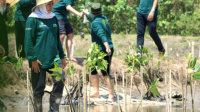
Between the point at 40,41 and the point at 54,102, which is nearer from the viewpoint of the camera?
the point at 40,41

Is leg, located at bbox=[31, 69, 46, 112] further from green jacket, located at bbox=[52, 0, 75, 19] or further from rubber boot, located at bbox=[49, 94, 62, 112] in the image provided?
green jacket, located at bbox=[52, 0, 75, 19]

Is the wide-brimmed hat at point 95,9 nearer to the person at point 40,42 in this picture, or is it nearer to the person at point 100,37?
the person at point 100,37

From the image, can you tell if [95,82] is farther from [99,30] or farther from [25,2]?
[25,2]

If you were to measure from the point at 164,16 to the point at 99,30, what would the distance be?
2046 cm

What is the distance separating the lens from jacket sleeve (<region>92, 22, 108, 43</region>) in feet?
20.1

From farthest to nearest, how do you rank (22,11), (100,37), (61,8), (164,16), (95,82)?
(164,16)
(61,8)
(22,11)
(95,82)
(100,37)

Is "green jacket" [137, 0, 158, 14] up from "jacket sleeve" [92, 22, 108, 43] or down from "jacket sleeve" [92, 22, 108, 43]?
up

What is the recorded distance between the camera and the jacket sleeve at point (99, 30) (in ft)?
20.1

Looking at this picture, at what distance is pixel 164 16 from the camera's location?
2614 cm

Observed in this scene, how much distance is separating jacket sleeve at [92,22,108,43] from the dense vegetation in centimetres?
1606

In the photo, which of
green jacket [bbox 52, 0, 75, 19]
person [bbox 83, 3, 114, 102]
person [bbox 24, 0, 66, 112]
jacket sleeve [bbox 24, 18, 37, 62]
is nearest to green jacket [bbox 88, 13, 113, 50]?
person [bbox 83, 3, 114, 102]

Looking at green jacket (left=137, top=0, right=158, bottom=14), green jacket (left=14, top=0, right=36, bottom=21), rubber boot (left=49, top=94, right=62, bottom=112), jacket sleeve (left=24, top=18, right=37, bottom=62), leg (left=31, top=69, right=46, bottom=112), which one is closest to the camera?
jacket sleeve (left=24, top=18, right=37, bottom=62)

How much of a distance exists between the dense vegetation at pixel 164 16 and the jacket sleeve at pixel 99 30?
52.7 feet

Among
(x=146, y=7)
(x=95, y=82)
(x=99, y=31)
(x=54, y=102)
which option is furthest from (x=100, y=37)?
(x=146, y=7)
